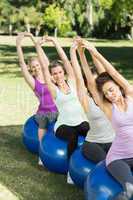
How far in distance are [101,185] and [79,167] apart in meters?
0.87

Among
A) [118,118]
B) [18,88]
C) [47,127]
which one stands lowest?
[18,88]

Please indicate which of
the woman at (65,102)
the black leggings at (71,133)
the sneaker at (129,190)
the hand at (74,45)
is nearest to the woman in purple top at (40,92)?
the woman at (65,102)

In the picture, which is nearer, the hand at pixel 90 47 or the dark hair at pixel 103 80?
the dark hair at pixel 103 80

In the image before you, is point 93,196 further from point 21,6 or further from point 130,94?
point 21,6

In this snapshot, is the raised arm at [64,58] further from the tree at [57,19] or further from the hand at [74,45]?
the tree at [57,19]

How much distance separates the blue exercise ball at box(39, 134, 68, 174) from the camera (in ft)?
A: 21.2

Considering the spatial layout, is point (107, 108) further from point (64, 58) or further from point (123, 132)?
point (64, 58)

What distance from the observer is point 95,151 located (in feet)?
18.7

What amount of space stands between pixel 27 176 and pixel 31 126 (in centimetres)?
115

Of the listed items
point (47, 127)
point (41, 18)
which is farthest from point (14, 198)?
point (41, 18)

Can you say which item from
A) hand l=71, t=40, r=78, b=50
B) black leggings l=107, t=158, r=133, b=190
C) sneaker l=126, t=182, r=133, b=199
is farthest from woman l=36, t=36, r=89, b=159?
sneaker l=126, t=182, r=133, b=199

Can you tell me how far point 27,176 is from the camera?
663 cm

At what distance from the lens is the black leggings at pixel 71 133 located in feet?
21.0

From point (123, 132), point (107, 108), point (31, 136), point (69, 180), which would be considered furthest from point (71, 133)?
point (123, 132)
